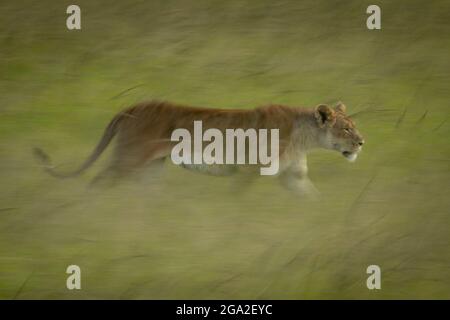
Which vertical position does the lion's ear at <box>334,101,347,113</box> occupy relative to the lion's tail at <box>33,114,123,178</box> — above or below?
above

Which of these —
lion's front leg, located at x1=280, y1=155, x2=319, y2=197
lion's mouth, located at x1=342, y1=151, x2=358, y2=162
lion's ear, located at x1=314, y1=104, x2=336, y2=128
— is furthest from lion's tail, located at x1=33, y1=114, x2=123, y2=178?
lion's mouth, located at x1=342, y1=151, x2=358, y2=162

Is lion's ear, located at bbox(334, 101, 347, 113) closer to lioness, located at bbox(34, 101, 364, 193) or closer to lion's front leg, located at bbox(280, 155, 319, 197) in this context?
lioness, located at bbox(34, 101, 364, 193)

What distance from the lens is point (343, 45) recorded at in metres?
3.00

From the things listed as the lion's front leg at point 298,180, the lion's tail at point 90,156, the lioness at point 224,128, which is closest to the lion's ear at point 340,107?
the lioness at point 224,128

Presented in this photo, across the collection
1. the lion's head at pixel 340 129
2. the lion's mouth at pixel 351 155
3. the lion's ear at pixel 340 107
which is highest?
the lion's ear at pixel 340 107

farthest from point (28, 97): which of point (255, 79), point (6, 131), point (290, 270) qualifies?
point (290, 270)

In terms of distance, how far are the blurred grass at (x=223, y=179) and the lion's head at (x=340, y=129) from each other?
4cm

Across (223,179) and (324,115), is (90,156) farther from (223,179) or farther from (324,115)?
(324,115)

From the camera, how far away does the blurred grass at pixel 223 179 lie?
2932mm

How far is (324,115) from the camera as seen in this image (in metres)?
2.98

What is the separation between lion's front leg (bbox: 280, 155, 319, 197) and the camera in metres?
2.96

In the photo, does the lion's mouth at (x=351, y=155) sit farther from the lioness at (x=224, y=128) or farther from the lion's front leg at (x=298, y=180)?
the lion's front leg at (x=298, y=180)

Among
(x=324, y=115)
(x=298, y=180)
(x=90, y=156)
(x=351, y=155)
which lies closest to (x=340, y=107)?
(x=324, y=115)

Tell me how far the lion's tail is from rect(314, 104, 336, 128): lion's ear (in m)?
0.84
